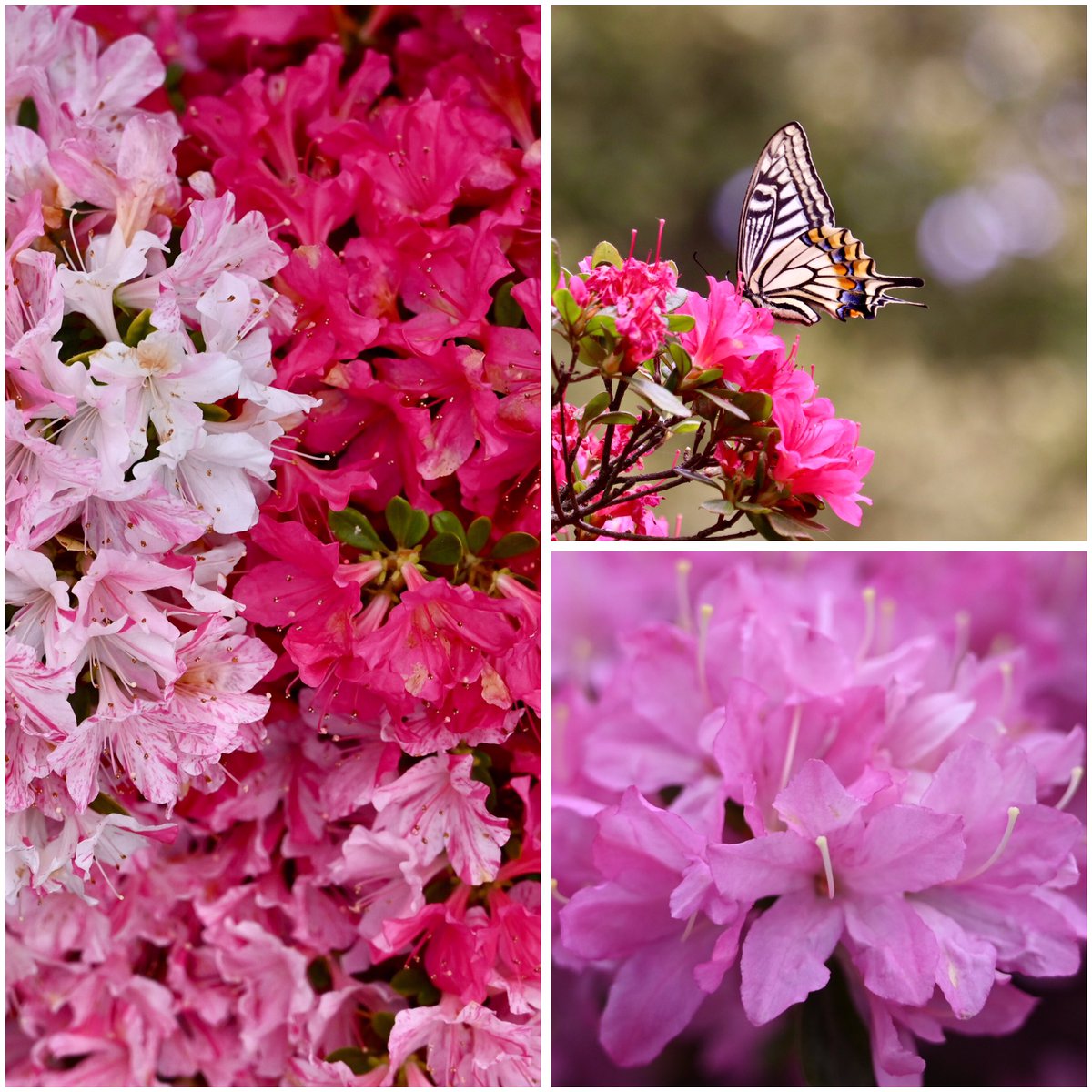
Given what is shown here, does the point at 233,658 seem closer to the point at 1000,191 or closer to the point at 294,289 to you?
the point at 294,289

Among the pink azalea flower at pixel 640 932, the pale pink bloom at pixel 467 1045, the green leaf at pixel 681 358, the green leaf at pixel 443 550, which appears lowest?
the pale pink bloom at pixel 467 1045

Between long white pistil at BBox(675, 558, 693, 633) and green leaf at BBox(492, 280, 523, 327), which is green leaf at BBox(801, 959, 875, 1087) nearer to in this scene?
long white pistil at BBox(675, 558, 693, 633)

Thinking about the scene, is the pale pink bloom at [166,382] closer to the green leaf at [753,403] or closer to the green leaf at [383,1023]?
the green leaf at [753,403]

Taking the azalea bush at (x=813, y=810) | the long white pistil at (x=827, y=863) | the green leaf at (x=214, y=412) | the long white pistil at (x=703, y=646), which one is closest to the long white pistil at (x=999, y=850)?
the azalea bush at (x=813, y=810)

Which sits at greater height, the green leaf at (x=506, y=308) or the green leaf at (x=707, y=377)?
the green leaf at (x=506, y=308)

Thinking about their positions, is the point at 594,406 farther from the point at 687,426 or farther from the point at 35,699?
the point at 35,699

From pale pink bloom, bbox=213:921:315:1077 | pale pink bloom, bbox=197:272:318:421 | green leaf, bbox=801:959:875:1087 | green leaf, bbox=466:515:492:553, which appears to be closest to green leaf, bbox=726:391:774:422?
green leaf, bbox=466:515:492:553

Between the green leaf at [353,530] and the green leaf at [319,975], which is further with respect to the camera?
the green leaf at [319,975]

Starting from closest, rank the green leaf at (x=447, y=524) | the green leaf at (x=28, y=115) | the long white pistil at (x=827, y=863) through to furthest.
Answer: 1. the long white pistil at (x=827, y=863)
2. the green leaf at (x=447, y=524)
3. the green leaf at (x=28, y=115)
